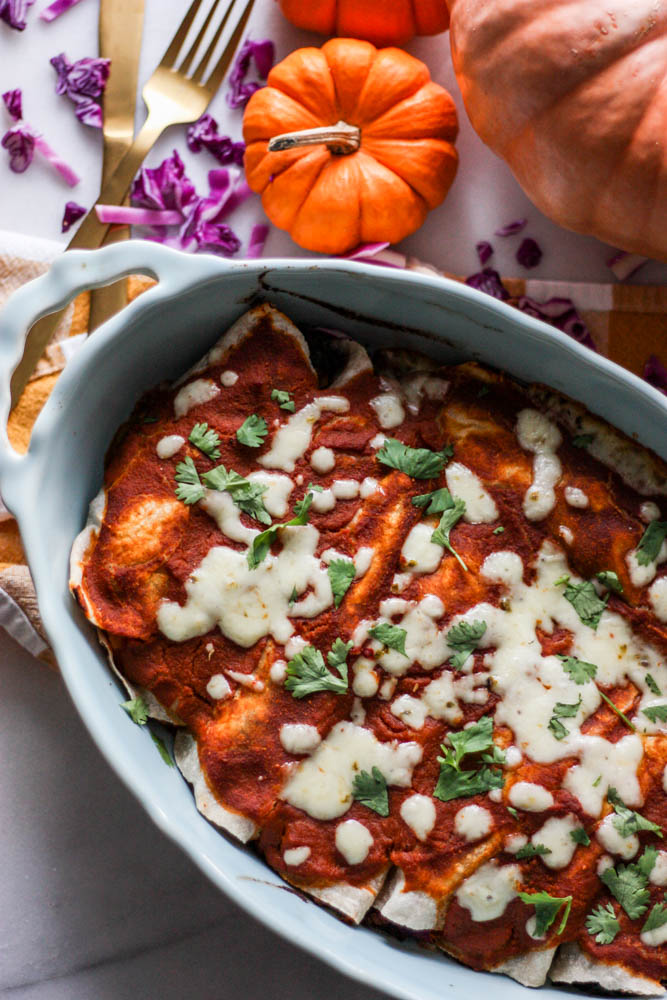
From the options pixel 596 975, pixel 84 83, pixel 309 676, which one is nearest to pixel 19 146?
pixel 84 83

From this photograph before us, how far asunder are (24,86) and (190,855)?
6.02ft

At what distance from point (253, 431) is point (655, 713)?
3.38ft

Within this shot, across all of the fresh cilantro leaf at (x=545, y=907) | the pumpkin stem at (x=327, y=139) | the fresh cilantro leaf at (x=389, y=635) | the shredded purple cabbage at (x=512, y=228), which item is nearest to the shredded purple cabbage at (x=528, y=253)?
the shredded purple cabbage at (x=512, y=228)

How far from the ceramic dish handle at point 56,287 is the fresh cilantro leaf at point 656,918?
162 cm

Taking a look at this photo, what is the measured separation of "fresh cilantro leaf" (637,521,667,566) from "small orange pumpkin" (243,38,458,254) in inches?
35.4

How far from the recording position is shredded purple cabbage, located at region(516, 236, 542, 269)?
2.30 m

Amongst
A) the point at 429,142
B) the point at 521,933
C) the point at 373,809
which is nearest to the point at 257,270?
the point at 429,142

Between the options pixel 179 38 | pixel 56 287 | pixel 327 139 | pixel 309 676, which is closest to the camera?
pixel 56 287

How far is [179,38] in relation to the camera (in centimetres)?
226

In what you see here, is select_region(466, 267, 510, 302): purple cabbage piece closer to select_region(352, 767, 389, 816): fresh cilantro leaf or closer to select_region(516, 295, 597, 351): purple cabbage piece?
select_region(516, 295, 597, 351): purple cabbage piece

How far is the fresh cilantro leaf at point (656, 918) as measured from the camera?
196 centimetres

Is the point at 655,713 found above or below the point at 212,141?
below

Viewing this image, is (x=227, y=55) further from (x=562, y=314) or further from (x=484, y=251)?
(x=562, y=314)

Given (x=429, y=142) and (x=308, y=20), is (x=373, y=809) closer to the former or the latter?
(x=429, y=142)
